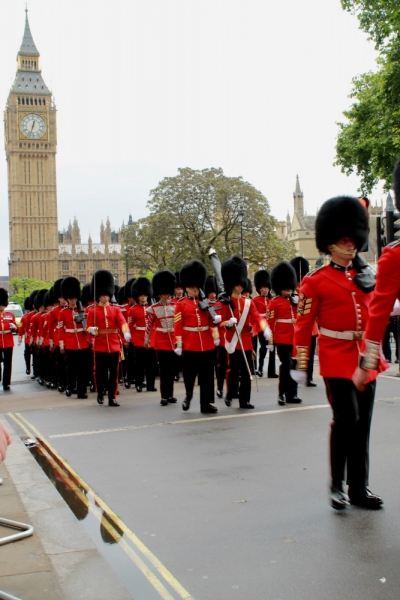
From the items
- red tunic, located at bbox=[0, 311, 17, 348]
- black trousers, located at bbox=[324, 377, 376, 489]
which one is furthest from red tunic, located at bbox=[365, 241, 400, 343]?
red tunic, located at bbox=[0, 311, 17, 348]

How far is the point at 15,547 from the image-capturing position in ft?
13.7

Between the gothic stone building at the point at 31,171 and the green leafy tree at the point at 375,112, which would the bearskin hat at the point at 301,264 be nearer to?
the green leafy tree at the point at 375,112

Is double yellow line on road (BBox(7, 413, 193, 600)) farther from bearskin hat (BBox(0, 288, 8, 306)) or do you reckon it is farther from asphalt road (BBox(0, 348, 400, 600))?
bearskin hat (BBox(0, 288, 8, 306))

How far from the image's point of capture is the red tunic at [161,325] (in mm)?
10805

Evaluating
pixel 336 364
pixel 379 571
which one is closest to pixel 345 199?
pixel 336 364

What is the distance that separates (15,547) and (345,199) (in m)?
3.18

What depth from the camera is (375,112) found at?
24.1 m

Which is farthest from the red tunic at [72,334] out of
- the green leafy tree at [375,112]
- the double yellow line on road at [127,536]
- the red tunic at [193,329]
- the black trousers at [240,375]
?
the green leafy tree at [375,112]

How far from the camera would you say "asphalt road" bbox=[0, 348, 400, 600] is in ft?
12.1

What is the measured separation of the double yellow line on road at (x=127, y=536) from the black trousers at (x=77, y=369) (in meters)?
4.58

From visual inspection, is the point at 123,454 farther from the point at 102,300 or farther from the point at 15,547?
the point at 102,300

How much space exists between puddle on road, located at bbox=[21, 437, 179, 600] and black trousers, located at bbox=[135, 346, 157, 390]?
19.0 feet

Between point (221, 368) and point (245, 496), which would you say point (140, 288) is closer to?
point (221, 368)

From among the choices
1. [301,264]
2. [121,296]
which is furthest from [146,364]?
[121,296]
